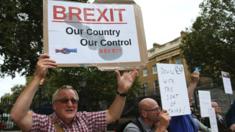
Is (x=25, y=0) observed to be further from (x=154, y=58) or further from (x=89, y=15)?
(x=154, y=58)

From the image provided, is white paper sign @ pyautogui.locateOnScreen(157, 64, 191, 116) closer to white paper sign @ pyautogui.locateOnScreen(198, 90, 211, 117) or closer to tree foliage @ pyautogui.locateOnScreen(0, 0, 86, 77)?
white paper sign @ pyautogui.locateOnScreen(198, 90, 211, 117)

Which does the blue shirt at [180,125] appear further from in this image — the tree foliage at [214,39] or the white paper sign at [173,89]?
the tree foliage at [214,39]

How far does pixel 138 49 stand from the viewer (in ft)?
13.0

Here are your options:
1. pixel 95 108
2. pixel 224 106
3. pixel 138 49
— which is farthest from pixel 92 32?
pixel 95 108

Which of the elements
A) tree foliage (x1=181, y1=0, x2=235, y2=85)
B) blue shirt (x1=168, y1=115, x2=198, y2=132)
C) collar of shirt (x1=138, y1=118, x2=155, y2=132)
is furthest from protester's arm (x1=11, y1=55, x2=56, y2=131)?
tree foliage (x1=181, y1=0, x2=235, y2=85)

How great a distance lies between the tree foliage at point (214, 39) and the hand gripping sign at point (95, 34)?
28.3 metres

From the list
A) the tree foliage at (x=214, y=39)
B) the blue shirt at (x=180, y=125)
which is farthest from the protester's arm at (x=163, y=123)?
the tree foliage at (x=214, y=39)

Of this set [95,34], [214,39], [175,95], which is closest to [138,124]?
[175,95]

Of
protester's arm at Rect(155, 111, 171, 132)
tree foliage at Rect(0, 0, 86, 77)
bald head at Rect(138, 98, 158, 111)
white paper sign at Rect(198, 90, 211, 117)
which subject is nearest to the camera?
Answer: protester's arm at Rect(155, 111, 171, 132)

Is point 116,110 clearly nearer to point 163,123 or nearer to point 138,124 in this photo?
point 163,123

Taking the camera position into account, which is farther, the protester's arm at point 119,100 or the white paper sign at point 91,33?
the white paper sign at point 91,33

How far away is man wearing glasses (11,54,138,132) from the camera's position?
3053 millimetres

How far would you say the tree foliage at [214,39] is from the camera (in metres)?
31.5

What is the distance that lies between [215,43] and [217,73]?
8.59 feet
